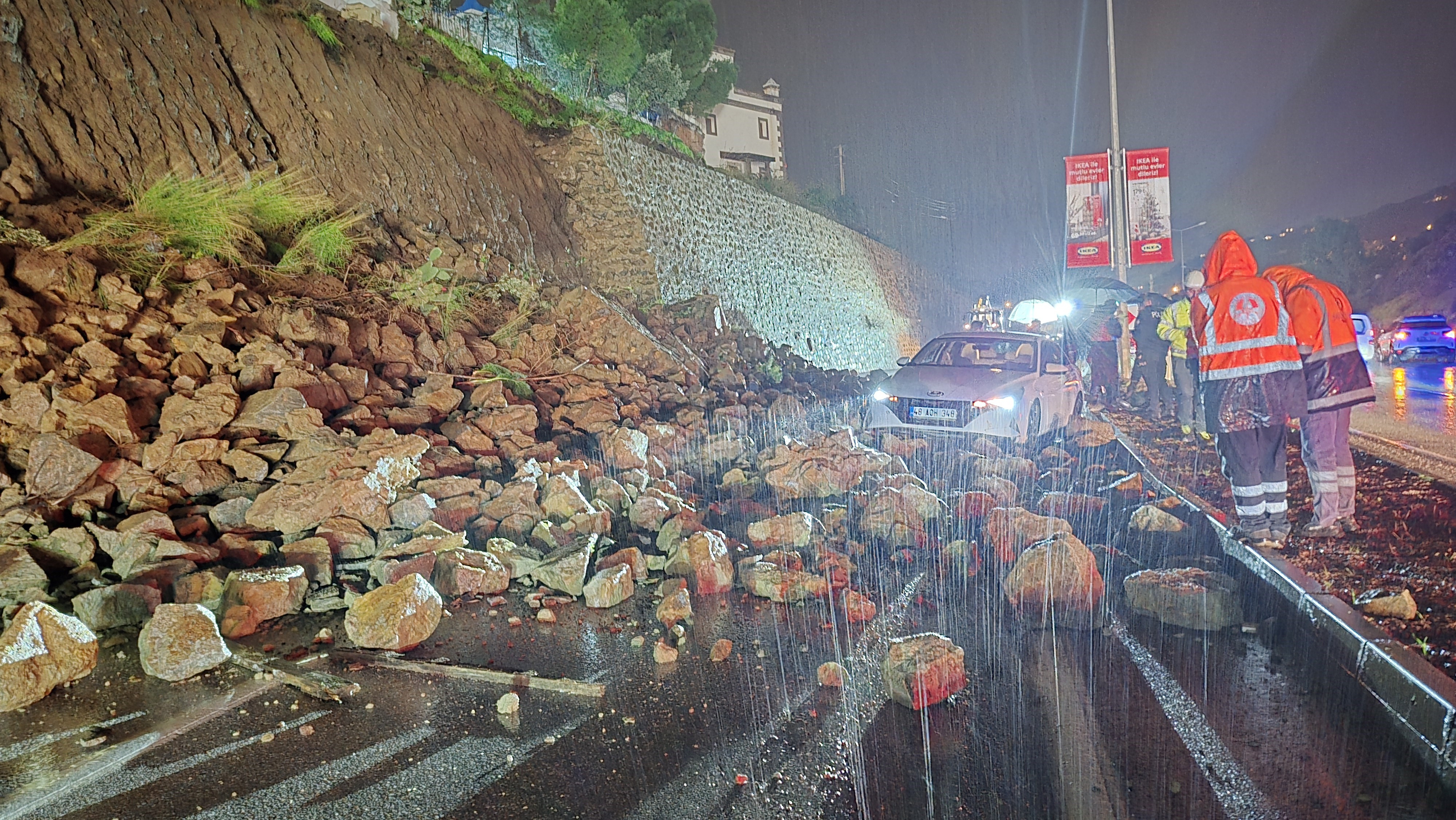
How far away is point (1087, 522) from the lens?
584cm

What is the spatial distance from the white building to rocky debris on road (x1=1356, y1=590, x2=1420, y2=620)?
141 feet

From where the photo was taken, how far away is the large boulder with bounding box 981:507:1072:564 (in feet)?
16.4

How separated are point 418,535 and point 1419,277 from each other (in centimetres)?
5729

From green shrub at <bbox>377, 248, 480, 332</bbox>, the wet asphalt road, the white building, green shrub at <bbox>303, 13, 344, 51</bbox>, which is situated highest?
the white building

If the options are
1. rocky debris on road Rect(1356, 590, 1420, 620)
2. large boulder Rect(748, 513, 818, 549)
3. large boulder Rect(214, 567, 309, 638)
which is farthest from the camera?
large boulder Rect(748, 513, 818, 549)

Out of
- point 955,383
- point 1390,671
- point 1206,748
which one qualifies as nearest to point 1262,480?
point 1390,671

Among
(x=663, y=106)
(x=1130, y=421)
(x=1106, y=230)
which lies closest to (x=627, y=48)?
(x=663, y=106)

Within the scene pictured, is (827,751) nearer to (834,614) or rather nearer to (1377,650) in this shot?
(834,614)

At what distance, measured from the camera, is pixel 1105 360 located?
14.1m

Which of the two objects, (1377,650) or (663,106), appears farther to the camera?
(663,106)

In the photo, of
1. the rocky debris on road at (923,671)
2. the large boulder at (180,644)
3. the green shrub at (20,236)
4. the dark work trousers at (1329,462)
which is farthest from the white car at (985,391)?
the green shrub at (20,236)

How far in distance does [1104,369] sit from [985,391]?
7152 mm

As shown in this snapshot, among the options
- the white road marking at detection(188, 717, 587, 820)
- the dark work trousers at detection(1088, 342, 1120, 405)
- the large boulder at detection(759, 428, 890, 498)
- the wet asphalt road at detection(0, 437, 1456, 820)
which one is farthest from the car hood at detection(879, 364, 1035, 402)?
the white road marking at detection(188, 717, 587, 820)

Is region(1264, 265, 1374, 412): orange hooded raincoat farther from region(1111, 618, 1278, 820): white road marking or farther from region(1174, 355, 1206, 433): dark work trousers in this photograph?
region(1174, 355, 1206, 433): dark work trousers
